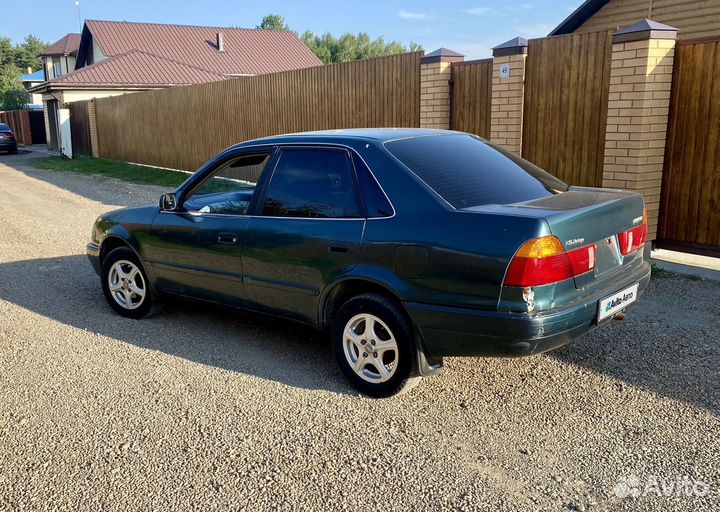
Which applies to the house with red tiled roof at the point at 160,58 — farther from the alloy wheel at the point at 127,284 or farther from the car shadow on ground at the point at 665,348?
the car shadow on ground at the point at 665,348

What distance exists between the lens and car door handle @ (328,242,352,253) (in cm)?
416

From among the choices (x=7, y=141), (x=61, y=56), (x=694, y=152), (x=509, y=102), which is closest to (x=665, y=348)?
(x=694, y=152)

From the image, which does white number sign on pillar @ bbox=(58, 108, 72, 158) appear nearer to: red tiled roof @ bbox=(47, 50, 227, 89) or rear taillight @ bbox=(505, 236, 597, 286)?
red tiled roof @ bbox=(47, 50, 227, 89)

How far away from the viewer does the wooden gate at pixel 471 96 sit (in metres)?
9.54

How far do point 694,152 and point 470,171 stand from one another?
4.19m

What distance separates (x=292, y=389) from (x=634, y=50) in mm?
5571

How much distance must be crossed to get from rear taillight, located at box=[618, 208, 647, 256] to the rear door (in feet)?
5.36

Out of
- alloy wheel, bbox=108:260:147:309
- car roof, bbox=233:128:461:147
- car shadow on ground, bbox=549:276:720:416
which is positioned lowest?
car shadow on ground, bbox=549:276:720:416

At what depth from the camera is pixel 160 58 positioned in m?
35.2

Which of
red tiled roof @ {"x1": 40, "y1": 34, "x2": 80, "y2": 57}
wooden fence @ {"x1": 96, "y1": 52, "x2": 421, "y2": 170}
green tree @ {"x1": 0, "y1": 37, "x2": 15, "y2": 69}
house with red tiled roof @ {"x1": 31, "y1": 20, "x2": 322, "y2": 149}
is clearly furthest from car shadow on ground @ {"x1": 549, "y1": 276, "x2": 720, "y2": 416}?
green tree @ {"x1": 0, "y1": 37, "x2": 15, "y2": 69}

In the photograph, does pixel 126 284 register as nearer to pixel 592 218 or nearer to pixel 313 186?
pixel 313 186

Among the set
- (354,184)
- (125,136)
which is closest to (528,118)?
Result: (354,184)

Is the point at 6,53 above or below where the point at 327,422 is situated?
above

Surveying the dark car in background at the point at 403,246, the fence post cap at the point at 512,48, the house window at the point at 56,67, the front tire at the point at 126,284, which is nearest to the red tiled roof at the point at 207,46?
the house window at the point at 56,67
